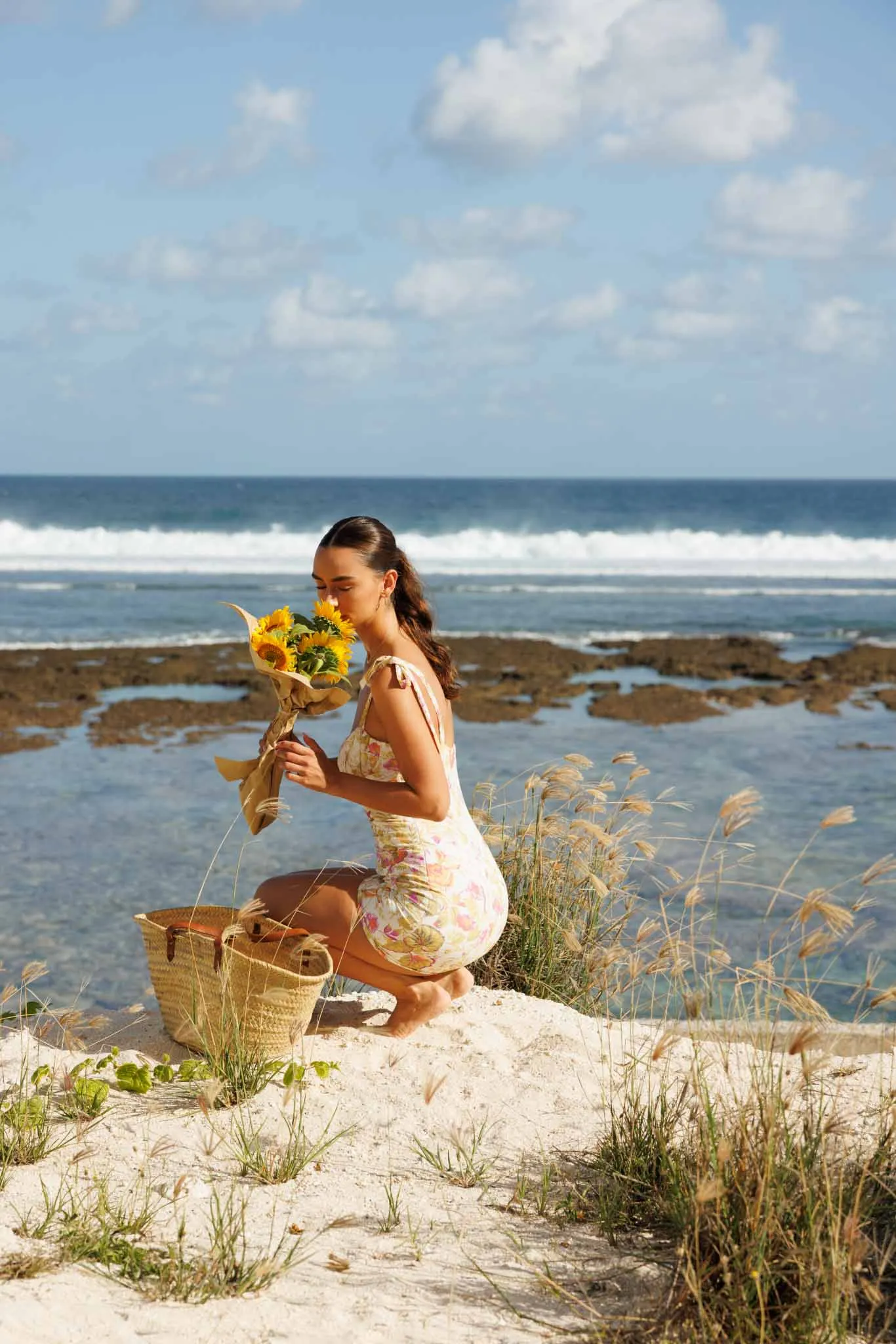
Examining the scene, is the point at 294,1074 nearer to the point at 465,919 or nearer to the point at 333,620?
the point at 465,919

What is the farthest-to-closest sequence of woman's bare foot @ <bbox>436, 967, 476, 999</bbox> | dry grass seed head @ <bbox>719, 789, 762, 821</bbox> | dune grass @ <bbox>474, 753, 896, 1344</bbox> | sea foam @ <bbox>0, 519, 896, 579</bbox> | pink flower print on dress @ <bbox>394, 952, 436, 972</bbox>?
sea foam @ <bbox>0, 519, 896, 579</bbox>
woman's bare foot @ <bbox>436, 967, 476, 999</bbox>
pink flower print on dress @ <bbox>394, 952, 436, 972</bbox>
dry grass seed head @ <bbox>719, 789, 762, 821</bbox>
dune grass @ <bbox>474, 753, 896, 1344</bbox>

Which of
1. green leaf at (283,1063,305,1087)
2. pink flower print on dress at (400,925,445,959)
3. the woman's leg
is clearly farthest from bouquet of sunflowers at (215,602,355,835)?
green leaf at (283,1063,305,1087)

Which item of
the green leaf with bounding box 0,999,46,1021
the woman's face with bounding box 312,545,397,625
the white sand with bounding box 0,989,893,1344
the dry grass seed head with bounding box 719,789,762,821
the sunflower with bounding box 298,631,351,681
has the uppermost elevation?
the woman's face with bounding box 312,545,397,625

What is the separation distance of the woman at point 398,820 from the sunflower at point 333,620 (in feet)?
0.35

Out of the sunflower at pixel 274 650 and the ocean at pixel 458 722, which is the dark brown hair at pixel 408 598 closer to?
the sunflower at pixel 274 650

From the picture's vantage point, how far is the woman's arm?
3969 mm

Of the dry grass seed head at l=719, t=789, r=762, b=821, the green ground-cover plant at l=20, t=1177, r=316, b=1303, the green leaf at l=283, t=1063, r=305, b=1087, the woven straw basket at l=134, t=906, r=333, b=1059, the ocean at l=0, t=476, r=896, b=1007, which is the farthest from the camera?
the ocean at l=0, t=476, r=896, b=1007

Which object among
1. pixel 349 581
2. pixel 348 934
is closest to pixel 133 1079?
pixel 348 934

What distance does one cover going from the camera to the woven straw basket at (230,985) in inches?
154

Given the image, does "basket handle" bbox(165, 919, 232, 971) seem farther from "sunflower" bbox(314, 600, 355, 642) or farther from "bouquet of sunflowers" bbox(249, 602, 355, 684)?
"sunflower" bbox(314, 600, 355, 642)

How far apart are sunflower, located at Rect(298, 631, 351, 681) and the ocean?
6.44 ft

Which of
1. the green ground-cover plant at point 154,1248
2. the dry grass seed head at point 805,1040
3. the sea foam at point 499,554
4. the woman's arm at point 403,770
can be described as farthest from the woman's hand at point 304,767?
the sea foam at point 499,554

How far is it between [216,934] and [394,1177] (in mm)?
1028

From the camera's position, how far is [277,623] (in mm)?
4012
